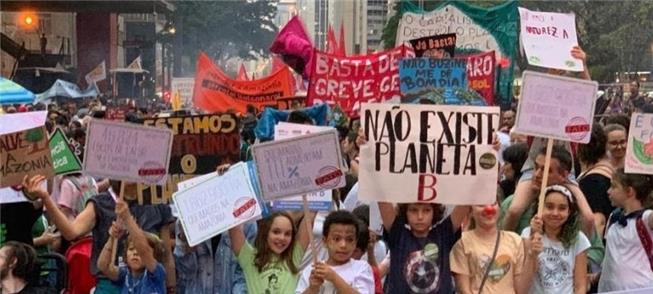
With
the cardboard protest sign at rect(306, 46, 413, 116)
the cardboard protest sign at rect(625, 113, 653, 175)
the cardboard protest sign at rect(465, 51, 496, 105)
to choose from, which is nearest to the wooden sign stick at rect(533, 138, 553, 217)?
the cardboard protest sign at rect(625, 113, 653, 175)

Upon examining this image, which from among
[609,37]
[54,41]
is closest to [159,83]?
[54,41]

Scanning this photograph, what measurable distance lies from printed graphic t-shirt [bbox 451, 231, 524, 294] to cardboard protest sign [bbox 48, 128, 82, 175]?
2979 millimetres

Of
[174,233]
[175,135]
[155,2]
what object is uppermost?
[155,2]

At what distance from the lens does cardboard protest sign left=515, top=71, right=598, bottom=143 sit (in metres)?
5.61

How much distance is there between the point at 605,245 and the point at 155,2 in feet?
113

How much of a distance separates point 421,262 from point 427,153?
1.79 ft

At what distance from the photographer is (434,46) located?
1282cm

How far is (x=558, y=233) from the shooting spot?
5574 mm

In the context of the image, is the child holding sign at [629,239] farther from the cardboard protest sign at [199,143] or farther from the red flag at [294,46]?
the red flag at [294,46]

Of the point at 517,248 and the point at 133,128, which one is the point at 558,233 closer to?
the point at 517,248

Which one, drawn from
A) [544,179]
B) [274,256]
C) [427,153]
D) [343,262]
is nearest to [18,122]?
[274,256]

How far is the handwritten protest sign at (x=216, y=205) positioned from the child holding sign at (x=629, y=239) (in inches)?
75.8

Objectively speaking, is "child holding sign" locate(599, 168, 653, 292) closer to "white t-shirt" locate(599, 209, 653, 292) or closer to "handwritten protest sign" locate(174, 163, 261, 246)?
"white t-shirt" locate(599, 209, 653, 292)

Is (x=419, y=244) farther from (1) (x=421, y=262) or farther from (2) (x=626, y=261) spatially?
(2) (x=626, y=261)
